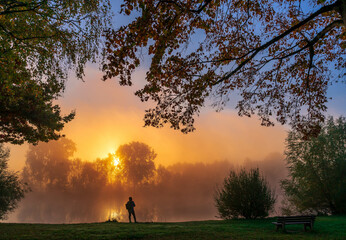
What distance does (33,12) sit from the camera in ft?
32.4

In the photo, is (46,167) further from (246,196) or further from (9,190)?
(246,196)

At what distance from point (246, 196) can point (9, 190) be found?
23.4 metres

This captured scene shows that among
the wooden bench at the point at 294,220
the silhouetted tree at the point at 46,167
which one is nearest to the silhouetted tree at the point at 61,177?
the silhouetted tree at the point at 46,167

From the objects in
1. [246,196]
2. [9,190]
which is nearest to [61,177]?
[9,190]

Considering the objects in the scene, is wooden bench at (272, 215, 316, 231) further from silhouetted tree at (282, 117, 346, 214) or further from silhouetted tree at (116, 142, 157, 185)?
silhouetted tree at (116, 142, 157, 185)

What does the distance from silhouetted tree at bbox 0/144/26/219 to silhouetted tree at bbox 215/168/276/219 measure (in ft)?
69.9

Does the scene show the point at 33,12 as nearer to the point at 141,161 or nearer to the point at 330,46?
the point at 330,46

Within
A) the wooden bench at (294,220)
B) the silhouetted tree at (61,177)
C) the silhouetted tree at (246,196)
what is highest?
the silhouetted tree at (61,177)

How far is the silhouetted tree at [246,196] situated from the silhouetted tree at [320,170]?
9812 mm

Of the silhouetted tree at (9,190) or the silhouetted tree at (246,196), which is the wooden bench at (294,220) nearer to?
the silhouetted tree at (246,196)

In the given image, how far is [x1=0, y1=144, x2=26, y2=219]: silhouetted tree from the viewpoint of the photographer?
22797 mm

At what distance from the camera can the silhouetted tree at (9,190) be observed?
22.8 metres

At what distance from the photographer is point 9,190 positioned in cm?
2300

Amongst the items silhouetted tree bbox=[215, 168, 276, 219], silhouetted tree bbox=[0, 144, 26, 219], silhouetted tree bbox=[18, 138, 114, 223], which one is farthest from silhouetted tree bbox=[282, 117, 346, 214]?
silhouetted tree bbox=[18, 138, 114, 223]
